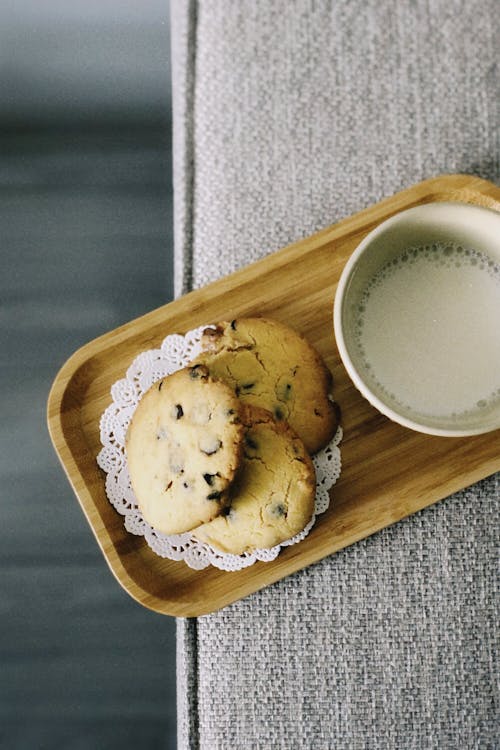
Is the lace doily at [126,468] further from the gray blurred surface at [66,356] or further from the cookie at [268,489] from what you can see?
the gray blurred surface at [66,356]

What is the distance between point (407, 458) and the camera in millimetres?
679

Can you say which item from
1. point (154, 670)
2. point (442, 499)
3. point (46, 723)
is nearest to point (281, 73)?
point (442, 499)

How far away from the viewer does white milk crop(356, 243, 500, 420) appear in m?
0.62

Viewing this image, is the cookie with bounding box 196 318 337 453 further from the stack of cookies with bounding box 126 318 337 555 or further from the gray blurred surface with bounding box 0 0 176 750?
the gray blurred surface with bounding box 0 0 176 750

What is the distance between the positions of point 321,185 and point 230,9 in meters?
0.21

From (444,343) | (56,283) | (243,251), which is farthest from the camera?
(56,283)

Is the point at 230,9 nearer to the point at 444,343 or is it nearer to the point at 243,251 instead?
the point at 243,251

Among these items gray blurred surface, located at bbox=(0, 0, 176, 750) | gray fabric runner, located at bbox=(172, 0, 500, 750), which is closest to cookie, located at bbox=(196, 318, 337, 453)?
gray fabric runner, located at bbox=(172, 0, 500, 750)

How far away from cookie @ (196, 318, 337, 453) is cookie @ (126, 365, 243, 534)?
0.04 metres

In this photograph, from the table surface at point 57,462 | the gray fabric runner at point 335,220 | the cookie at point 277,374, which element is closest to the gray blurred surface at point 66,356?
the table surface at point 57,462

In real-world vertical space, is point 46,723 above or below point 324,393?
below

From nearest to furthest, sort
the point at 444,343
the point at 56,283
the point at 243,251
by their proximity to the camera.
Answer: the point at 444,343, the point at 243,251, the point at 56,283

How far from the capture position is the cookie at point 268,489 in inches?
24.4

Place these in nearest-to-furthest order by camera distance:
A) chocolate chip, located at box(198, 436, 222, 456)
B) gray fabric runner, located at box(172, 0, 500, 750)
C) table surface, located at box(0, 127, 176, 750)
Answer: chocolate chip, located at box(198, 436, 222, 456)
gray fabric runner, located at box(172, 0, 500, 750)
table surface, located at box(0, 127, 176, 750)
